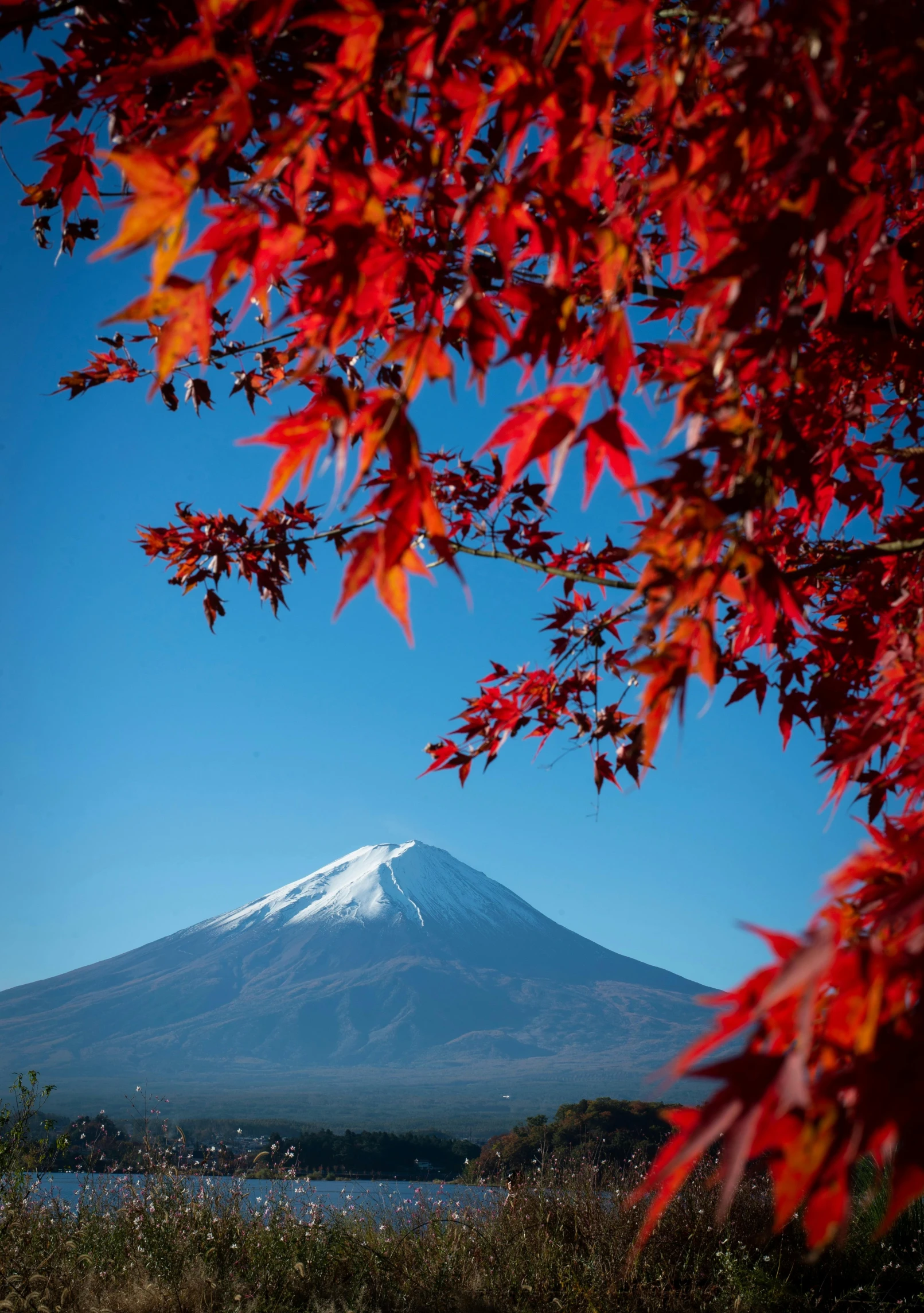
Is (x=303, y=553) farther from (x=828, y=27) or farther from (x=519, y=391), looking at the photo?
(x=828, y=27)

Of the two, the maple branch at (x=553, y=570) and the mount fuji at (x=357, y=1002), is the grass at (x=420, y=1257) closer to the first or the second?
the maple branch at (x=553, y=570)

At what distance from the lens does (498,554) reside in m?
2.98

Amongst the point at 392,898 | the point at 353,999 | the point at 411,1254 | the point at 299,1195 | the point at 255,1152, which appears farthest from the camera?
the point at 392,898

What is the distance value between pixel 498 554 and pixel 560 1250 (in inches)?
166

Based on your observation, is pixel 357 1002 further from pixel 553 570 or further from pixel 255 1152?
pixel 553 570

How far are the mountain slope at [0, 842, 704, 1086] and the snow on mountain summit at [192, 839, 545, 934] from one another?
291 millimetres

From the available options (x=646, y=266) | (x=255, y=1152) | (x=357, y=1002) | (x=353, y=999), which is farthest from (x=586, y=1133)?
(x=353, y=999)

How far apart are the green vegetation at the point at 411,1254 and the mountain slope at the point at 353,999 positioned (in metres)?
76.9

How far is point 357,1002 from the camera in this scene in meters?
96.7

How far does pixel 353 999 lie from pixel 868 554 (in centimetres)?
10531

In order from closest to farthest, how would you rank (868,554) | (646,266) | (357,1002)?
(646,266) < (868,554) < (357,1002)

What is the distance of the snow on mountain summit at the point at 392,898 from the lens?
104m

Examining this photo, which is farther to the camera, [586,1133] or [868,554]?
[586,1133]

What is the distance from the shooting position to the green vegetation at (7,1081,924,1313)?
157 inches
